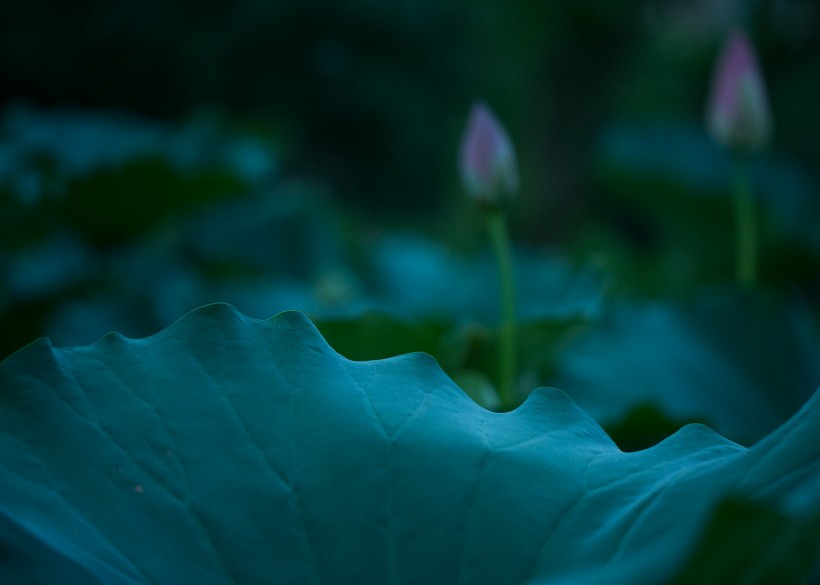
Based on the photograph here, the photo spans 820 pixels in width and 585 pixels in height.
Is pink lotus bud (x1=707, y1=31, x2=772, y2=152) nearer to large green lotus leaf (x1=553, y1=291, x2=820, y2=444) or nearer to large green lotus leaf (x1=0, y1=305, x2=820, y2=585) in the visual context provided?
large green lotus leaf (x1=553, y1=291, x2=820, y2=444)

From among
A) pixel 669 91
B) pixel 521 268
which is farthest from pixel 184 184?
pixel 669 91

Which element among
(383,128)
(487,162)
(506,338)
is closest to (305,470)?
(506,338)

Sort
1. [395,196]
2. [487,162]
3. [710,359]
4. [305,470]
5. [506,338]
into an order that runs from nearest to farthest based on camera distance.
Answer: [305,470], [506,338], [487,162], [710,359], [395,196]

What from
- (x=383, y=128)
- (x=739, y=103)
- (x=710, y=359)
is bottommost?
(x=710, y=359)

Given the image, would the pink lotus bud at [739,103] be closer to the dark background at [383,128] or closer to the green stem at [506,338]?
the green stem at [506,338]

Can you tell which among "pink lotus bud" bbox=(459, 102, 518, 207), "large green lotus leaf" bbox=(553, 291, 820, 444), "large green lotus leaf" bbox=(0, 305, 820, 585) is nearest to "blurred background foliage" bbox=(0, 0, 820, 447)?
"large green lotus leaf" bbox=(553, 291, 820, 444)

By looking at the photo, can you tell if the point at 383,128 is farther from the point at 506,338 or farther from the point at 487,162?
the point at 506,338

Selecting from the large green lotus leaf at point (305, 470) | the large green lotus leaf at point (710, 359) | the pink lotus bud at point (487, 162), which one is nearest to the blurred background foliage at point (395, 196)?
the large green lotus leaf at point (710, 359)
